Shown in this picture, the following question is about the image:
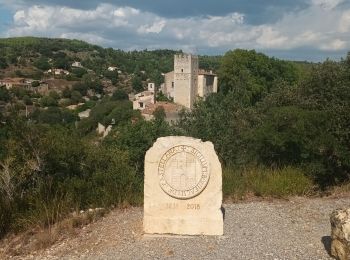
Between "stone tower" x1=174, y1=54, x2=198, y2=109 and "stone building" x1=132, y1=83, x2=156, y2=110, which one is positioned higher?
"stone tower" x1=174, y1=54, x2=198, y2=109

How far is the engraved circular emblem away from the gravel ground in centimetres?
65

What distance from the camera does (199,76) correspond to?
7662cm

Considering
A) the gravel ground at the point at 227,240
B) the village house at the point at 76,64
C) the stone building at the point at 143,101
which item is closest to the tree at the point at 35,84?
the village house at the point at 76,64

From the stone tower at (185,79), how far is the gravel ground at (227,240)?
65.2 meters

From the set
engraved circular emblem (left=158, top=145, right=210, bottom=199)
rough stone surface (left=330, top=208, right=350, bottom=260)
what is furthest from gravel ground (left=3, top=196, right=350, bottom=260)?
engraved circular emblem (left=158, top=145, right=210, bottom=199)

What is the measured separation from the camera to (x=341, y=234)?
5344 mm

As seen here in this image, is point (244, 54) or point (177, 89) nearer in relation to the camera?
point (244, 54)

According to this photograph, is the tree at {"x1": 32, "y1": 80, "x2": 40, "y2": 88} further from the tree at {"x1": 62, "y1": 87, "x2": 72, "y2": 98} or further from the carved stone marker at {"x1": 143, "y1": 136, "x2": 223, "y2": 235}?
the carved stone marker at {"x1": 143, "y1": 136, "x2": 223, "y2": 235}

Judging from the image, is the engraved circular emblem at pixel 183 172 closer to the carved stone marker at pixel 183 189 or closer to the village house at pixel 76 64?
the carved stone marker at pixel 183 189

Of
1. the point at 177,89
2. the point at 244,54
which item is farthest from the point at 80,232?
the point at 177,89

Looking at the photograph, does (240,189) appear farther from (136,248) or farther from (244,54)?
(244,54)

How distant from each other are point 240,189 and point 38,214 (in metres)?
3.73

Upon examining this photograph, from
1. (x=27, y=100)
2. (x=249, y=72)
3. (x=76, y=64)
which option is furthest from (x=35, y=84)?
(x=249, y=72)

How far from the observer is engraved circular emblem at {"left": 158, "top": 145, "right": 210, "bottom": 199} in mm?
6727
